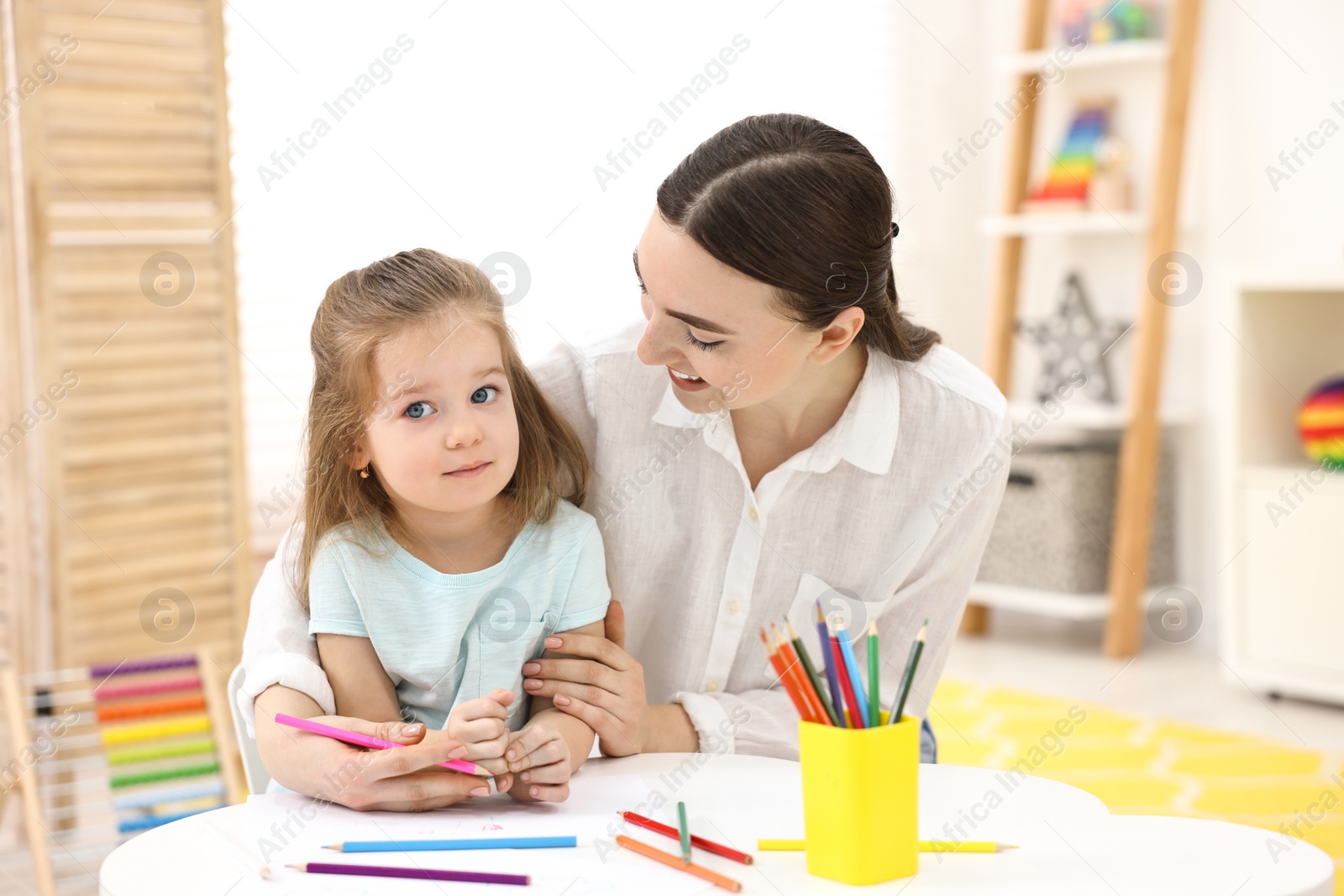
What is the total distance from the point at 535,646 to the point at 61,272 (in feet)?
5.58

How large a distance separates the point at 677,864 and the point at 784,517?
565mm

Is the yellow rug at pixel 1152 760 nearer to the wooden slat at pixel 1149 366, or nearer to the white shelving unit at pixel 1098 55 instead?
the wooden slat at pixel 1149 366

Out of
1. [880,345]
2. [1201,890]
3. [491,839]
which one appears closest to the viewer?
[1201,890]

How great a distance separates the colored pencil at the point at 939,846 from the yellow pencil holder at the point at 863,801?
4 centimetres

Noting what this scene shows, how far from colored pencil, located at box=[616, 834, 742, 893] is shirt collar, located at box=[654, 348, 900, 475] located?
55cm

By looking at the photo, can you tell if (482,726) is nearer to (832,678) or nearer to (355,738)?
(355,738)

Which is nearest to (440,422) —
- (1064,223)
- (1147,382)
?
(1147,382)

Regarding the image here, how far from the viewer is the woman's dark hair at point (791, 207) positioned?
1.26m

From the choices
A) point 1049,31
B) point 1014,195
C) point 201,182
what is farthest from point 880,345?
point 1049,31

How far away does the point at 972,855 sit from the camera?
0.93 metres

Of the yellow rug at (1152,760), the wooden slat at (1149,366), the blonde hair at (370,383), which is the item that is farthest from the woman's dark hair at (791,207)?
the wooden slat at (1149,366)

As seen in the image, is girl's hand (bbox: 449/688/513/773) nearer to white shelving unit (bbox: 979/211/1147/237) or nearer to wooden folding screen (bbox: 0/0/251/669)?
wooden folding screen (bbox: 0/0/251/669)

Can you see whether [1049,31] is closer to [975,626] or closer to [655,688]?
[975,626]

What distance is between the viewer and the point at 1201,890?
860 millimetres
